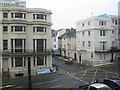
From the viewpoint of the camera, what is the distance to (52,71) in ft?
95.3

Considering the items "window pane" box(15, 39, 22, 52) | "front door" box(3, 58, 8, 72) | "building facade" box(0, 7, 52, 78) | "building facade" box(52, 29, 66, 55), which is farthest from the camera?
"building facade" box(52, 29, 66, 55)

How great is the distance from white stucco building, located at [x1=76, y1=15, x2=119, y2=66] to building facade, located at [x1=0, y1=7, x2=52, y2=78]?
12.7 metres

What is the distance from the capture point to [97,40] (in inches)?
1452

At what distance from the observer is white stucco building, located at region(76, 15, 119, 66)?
3659 centimetres

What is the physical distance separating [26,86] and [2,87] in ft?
11.2

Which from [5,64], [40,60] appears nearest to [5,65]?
[5,64]

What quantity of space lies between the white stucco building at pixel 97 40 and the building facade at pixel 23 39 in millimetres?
12654

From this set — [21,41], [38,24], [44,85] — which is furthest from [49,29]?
[44,85]

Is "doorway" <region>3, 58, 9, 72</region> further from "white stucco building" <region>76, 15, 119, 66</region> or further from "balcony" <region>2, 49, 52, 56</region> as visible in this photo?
"white stucco building" <region>76, 15, 119, 66</region>

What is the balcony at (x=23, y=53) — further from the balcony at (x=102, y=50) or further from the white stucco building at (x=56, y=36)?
the white stucco building at (x=56, y=36)

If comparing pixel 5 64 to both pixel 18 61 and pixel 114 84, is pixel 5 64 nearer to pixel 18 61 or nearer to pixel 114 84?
pixel 18 61

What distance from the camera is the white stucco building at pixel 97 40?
36594 mm

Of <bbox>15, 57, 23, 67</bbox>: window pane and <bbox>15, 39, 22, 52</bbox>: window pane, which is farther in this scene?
<bbox>15, 39, 22, 52</bbox>: window pane

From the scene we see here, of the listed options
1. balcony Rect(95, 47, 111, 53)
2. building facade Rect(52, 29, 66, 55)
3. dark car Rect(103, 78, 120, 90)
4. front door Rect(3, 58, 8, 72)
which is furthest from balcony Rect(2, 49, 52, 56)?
building facade Rect(52, 29, 66, 55)
